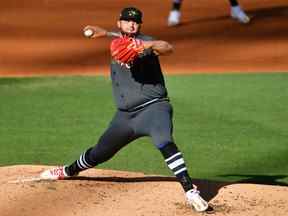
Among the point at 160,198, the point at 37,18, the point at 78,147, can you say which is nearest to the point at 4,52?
the point at 37,18

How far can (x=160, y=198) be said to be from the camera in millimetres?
7367

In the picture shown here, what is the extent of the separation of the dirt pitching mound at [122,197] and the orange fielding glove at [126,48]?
115 cm

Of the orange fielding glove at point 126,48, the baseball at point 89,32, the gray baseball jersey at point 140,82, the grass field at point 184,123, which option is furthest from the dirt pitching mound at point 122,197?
the baseball at point 89,32

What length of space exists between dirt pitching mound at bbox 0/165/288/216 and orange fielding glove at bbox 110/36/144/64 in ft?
3.78

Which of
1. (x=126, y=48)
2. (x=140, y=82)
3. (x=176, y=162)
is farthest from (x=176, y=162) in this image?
(x=126, y=48)

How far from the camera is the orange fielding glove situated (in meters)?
6.79

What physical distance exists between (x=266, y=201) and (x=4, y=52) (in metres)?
10.7

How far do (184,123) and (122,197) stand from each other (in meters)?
3.71

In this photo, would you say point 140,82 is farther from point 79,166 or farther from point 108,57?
point 108,57

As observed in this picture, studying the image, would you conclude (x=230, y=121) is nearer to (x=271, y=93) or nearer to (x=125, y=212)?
(x=271, y=93)

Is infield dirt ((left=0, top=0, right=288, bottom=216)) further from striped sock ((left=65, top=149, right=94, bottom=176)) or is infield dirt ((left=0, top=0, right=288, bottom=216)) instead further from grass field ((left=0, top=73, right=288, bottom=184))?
grass field ((left=0, top=73, right=288, bottom=184))

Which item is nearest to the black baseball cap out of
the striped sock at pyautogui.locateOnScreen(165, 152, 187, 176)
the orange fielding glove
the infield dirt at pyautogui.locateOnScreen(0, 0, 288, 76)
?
the orange fielding glove

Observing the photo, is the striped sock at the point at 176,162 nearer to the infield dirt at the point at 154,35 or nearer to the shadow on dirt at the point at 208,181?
the shadow on dirt at the point at 208,181

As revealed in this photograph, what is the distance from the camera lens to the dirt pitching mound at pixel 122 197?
23.0 ft
